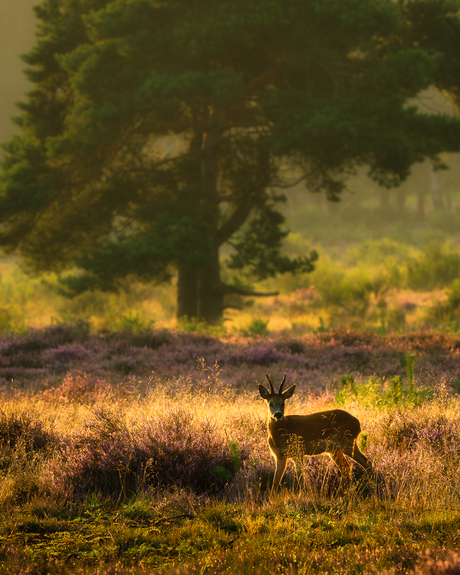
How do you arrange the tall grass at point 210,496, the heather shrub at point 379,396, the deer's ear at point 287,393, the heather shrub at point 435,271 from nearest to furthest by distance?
1. the tall grass at point 210,496
2. the deer's ear at point 287,393
3. the heather shrub at point 379,396
4. the heather shrub at point 435,271

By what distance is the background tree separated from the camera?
1227cm

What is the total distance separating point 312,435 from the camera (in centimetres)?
420

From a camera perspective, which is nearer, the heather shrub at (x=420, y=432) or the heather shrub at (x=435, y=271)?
the heather shrub at (x=420, y=432)

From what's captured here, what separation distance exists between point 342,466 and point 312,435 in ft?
1.43

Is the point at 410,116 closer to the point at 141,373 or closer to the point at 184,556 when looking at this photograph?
the point at 141,373

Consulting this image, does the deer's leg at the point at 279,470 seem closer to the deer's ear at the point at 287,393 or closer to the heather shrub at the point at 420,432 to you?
the deer's ear at the point at 287,393

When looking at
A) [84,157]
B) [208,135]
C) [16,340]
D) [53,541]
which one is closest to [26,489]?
[53,541]

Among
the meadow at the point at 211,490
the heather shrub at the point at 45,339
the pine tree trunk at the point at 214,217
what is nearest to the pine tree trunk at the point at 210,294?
the pine tree trunk at the point at 214,217

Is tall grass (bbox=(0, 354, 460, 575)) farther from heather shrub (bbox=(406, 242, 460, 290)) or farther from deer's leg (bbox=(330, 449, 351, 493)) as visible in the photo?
heather shrub (bbox=(406, 242, 460, 290))

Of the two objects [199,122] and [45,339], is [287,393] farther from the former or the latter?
[199,122]

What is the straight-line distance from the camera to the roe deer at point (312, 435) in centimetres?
412

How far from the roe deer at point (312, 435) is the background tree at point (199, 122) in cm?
858

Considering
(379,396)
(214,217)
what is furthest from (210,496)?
(214,217)

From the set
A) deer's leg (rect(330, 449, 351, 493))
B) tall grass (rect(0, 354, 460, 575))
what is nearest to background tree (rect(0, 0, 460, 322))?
tall grass (rect(0, 354, 460, 575))
